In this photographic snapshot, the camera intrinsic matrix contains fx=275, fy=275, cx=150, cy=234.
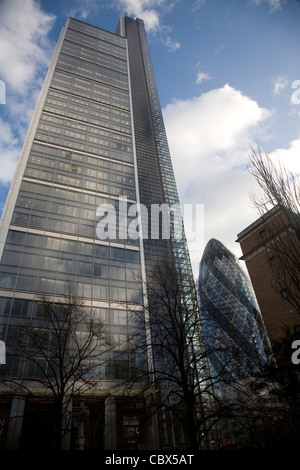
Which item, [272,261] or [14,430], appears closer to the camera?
[14,430]

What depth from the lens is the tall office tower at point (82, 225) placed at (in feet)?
76.8

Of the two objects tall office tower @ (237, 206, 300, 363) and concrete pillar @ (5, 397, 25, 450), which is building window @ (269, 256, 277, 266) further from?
concrete pillar @ (5, 397, 25, 450)

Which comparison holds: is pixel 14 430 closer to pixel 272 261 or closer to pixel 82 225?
pixel 82 225

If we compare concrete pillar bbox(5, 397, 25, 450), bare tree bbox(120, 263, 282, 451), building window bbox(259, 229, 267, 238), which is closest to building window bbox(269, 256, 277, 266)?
building window bbox(259, 229, 267, 238)

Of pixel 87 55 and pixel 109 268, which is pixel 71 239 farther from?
pixel 87 55

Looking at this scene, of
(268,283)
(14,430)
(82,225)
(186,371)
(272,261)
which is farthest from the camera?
(82,225)

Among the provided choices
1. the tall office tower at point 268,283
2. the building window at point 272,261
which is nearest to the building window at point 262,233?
the tall office tower at point 268,283

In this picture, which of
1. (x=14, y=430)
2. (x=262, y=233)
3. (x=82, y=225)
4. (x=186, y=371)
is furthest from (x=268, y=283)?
(x=14, y=430)

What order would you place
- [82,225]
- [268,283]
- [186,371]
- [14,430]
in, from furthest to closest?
[82,225]
[268,283]
[14,430]
[186,371]

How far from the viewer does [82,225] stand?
35594mm

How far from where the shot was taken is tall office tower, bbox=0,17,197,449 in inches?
922

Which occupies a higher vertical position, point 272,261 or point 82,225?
point 82,225

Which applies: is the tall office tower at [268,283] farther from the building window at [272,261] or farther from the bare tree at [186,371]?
the bare tree at [186,371]
